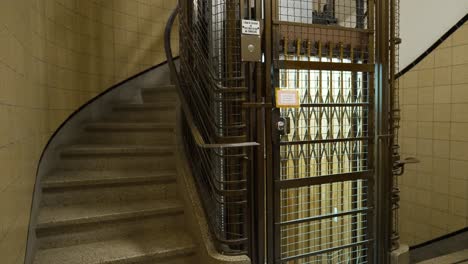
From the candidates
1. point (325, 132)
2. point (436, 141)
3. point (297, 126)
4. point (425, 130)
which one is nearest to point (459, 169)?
point (436, 141)

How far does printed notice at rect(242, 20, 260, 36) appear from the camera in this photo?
192cm

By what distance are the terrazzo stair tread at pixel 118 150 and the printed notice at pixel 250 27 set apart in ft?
4.04

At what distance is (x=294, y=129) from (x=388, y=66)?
2.66 ft

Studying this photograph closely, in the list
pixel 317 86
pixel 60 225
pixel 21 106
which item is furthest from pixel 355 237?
pixel 21 106

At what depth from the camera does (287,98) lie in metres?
2.08

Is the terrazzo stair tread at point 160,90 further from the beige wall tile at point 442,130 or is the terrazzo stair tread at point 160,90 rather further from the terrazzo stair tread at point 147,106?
the beige wall tile at point 442,130

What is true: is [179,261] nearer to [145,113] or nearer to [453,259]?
[145,113]

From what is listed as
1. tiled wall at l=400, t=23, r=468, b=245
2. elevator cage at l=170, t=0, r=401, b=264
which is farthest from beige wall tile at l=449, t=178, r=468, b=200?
elevator cage at l=170, t=0, r=401, b=264

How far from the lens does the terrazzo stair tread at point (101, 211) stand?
6.84ft

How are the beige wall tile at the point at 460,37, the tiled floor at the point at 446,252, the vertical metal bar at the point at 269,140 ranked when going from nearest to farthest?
the vertical metal bar at the point at 269,140, the tiled floor at the point at 446,252, the beige wall tile at the point at 460,37

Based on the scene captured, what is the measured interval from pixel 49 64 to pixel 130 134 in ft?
2.88

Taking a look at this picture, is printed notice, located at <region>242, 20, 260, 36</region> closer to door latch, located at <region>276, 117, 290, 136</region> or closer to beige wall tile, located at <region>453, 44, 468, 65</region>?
door latch, located at <region>276, 117, 290, 136</region>

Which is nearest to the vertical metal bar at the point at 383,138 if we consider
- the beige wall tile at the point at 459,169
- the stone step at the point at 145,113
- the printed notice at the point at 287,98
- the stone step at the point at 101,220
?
the printed notice at the point at 287,98

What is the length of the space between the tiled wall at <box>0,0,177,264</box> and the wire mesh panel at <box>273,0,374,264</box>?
1.36 m
